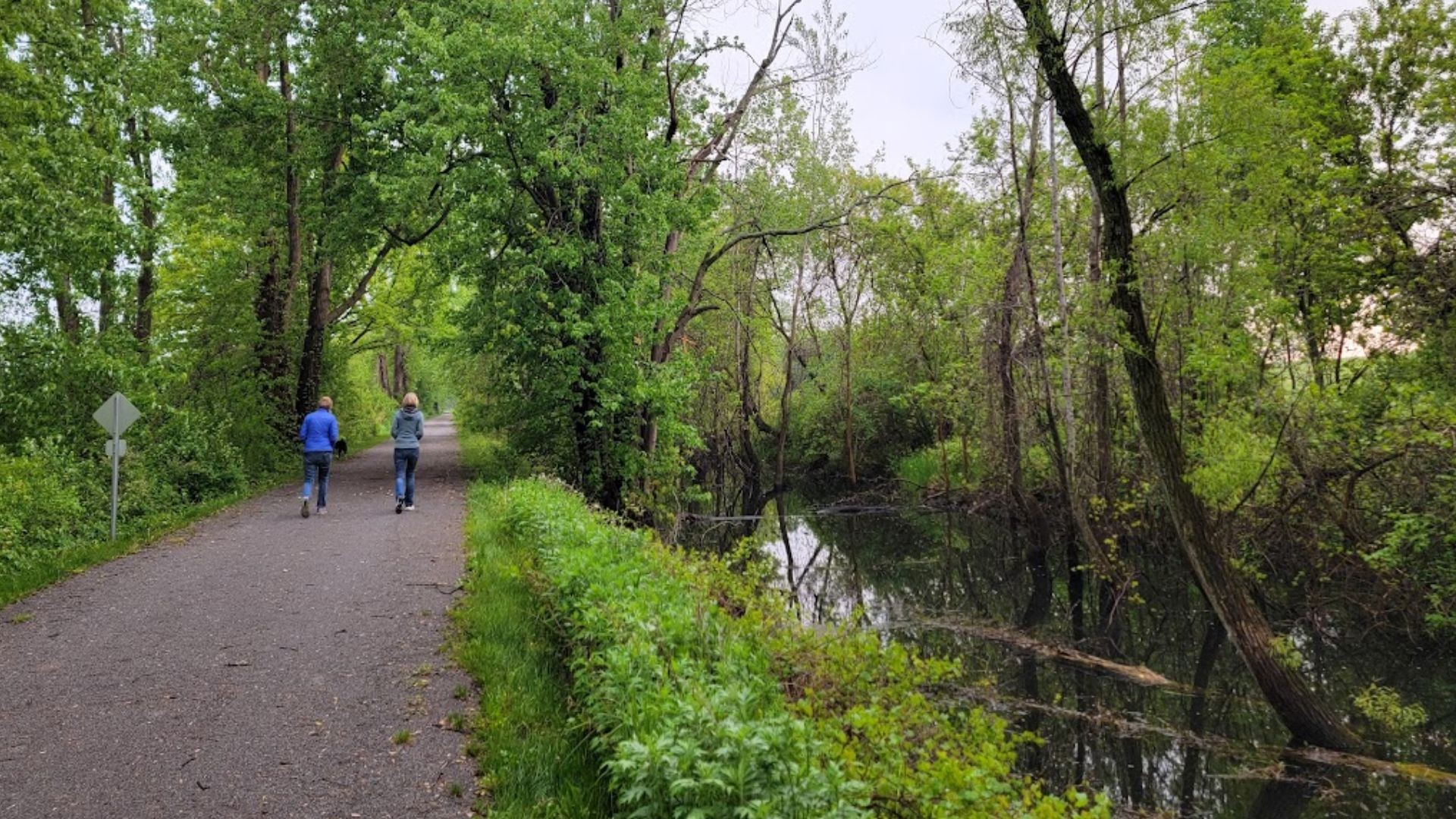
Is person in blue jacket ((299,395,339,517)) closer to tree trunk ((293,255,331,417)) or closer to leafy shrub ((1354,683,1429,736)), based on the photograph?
tree trunk ((293,255,331,417))

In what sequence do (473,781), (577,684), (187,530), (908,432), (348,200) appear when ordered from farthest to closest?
(908,432), (348,200), (187,530), (577,684), (473,781)

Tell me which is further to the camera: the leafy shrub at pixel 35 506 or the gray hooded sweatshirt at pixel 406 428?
the gray hooded sweatshirt at pixel 406 428

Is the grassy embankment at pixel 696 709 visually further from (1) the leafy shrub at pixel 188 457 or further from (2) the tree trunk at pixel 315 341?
(2) the tree trunk at pixel 315 341

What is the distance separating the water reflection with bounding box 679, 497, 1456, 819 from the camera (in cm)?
752

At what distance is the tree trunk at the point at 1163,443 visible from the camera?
8.10 meters

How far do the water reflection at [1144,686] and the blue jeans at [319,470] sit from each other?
7697 mm

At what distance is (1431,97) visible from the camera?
1241 centimetres

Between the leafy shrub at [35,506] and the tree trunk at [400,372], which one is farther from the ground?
the tree trunk at [400,372]

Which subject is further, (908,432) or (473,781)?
(908,432)

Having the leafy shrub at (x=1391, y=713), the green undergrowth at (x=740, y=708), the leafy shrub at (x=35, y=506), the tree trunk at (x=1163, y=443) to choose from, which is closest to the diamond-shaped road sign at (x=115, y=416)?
the leafy shrub at (x=35, y=506)

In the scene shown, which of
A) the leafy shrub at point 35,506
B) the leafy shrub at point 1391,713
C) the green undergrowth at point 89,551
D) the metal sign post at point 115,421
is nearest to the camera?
the green undergrowth at point 89,551

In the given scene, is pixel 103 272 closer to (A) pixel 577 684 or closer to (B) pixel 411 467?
(B) pixel 411 467

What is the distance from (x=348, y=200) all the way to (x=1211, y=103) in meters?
16.6

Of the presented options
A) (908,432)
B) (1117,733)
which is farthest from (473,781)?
(908,432)
